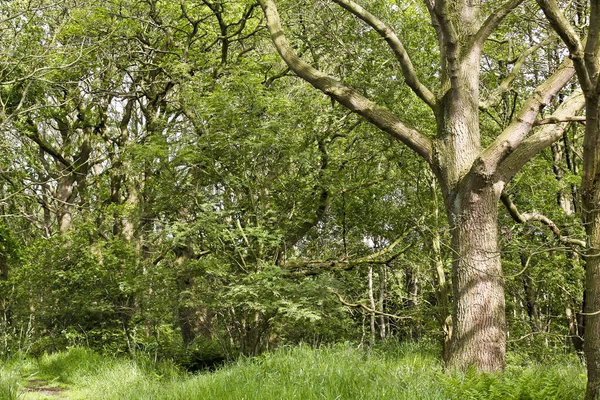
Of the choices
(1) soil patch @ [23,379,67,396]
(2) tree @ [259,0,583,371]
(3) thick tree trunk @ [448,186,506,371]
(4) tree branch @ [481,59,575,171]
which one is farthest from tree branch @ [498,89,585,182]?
(1) soil patch @ [23,379,67,396]

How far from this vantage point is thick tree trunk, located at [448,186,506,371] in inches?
257

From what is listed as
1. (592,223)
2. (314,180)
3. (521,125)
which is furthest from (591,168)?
(314,180)

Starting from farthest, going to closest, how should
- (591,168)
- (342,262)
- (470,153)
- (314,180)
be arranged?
1. (342,262)
2. (314,180)
3. (470,153)
4. (591,168)

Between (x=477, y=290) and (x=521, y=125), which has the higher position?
(x=521, y=125)

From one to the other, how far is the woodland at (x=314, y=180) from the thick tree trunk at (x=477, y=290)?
26 mm

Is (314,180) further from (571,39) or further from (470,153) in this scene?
(571,39)

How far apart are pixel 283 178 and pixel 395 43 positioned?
397cm

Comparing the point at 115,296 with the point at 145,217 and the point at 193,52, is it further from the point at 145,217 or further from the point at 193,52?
the point at 193,52

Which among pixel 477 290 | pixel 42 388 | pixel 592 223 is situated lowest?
pixel 42 388

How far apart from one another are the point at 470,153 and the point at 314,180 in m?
4.16

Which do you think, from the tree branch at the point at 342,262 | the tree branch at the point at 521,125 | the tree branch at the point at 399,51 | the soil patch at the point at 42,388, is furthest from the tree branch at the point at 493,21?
the soil patch at the point at 42,388

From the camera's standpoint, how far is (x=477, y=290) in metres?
6.63

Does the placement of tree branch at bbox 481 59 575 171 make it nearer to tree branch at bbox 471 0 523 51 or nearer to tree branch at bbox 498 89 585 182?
tree branch at bbox 498 89 585 182

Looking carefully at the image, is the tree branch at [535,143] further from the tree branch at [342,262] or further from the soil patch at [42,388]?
the soil patch at [42,388]
